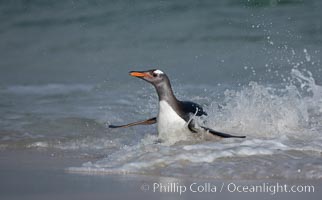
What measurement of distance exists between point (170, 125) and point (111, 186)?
183 centimetres

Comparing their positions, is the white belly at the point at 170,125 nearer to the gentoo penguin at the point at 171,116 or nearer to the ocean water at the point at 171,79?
the gentoo penguin at the point at 171,116

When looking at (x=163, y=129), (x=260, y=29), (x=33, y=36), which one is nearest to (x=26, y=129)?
(x=163, y=129)

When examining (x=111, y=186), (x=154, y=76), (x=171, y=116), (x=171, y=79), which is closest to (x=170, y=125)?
(x=171, y=116)

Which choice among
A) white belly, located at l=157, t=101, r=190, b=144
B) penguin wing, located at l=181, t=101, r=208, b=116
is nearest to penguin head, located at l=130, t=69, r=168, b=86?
white belly, located at l=157, t=101, r=190, b=144

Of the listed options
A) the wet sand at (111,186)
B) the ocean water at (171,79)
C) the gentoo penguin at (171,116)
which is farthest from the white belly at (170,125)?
the wet sand at (111,186)

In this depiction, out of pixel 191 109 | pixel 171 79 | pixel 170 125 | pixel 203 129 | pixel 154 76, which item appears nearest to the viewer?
pixel 203 129

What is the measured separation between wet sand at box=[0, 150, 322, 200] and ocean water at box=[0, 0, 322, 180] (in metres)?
0.19

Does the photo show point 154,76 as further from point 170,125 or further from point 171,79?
point 171,79

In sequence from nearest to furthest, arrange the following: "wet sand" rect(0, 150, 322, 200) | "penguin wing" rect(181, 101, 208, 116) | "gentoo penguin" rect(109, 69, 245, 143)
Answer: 1. "wet sand" rect(0, 150, 322, 200)
2. "gentoo penguin" rect(109, 69, 245, 143)
3. "penguin wing" rect(181, 101, 208, 116)

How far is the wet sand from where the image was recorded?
439cm

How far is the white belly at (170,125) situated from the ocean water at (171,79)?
5.1 inches

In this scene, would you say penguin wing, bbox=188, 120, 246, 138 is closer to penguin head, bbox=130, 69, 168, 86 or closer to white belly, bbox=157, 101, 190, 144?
white belly, bbox=157, 101, 190, 144

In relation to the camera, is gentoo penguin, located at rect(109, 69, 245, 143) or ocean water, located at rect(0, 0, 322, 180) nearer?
ocean water, located at rect(0, 0, 322, 180)

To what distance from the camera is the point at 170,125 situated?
21.0 feet
